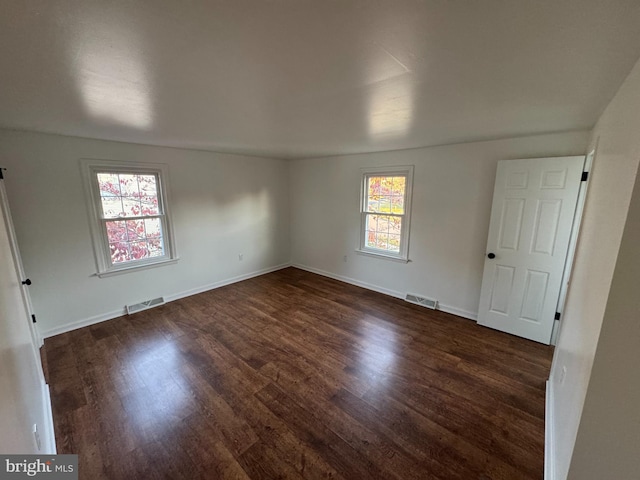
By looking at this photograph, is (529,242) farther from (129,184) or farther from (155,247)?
(129,184)

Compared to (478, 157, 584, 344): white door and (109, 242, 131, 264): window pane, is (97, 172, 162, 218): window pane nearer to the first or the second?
(109, 242, 131, 264): window pane

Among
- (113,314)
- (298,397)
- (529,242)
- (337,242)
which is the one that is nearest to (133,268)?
(113,314)

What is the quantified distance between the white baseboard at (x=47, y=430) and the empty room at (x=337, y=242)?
3cm

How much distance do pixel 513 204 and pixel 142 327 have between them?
454cm

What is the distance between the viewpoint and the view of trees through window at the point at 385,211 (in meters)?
3.87

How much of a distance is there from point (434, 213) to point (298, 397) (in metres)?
2.79

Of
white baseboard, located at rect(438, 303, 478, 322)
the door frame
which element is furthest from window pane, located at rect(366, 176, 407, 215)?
the door frame

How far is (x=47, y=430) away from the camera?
5.42 feet

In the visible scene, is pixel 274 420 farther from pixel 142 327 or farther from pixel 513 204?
pixel 513 204

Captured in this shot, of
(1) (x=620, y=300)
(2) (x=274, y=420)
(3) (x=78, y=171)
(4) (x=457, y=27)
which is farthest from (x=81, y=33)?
(3) (x=78, y=171)

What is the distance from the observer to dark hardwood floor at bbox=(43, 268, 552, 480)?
1571 millimetres

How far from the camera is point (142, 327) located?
121 inches

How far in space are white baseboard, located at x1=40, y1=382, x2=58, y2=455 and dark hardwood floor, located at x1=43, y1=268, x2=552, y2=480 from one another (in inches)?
1.9

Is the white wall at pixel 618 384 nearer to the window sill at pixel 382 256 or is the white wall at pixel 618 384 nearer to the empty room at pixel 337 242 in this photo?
the empty room at pixel 337 242
